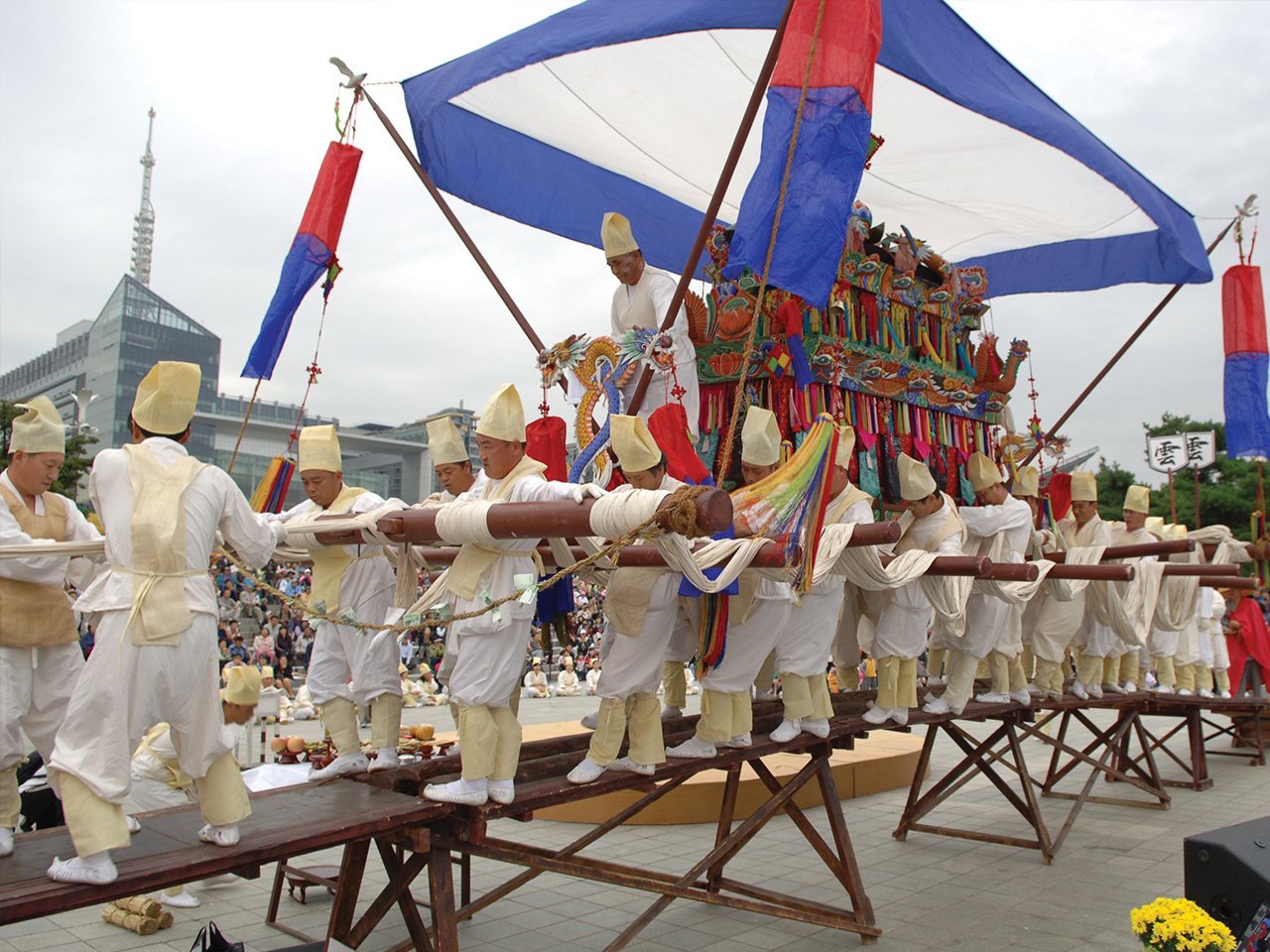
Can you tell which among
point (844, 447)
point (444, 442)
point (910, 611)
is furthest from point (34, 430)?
point (910, 611)

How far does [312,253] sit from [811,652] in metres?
4.20

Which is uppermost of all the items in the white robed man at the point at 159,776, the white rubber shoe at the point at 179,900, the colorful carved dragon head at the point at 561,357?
the colorful carved dragon head at the point at 561,357

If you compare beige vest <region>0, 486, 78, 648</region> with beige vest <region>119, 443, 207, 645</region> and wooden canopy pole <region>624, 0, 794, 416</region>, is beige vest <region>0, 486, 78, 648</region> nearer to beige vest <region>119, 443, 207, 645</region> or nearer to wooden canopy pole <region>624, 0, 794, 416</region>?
beige vest <region>119, 443, 207, 645</region>

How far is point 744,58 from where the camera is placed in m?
6.48

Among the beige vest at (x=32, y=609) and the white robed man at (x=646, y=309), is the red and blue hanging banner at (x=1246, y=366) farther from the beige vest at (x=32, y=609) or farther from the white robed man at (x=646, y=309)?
the beige vest at (x=32, y=609)

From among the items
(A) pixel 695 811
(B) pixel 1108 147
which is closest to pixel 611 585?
(A) pixel 695 811

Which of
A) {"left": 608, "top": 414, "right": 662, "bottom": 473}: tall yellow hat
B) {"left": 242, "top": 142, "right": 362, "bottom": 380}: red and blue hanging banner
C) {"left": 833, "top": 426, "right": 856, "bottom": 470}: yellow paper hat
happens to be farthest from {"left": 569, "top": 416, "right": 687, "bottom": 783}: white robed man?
{"left": 242, "top": 142, "right": 362, "bottom": 380}: red and blue hanging banner

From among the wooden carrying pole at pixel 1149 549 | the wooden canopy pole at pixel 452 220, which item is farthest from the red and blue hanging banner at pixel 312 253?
the wooden carrying pole at pixel 1149 549

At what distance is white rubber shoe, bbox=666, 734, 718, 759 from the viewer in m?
4.37

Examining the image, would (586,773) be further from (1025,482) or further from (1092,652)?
(1092,652)

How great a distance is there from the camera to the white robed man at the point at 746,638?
14.8 feet

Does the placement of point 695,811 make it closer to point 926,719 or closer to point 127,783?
point 926,719

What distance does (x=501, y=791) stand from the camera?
137 inches

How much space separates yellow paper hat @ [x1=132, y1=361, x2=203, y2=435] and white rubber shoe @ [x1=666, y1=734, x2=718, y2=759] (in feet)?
8.49
